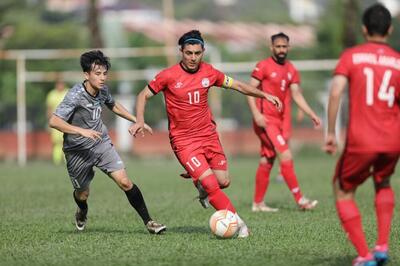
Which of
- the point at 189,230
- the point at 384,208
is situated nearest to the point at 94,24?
the point at 189,230

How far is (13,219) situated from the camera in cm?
1195

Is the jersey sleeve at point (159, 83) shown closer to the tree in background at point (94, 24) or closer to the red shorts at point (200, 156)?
the red shorts at point (200, 156)

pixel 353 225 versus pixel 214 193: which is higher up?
pixel 353 225

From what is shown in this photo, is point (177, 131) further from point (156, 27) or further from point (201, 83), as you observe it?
point (156, 27)

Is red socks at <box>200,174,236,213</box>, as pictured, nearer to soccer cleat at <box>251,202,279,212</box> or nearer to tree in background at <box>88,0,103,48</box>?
soccer cleat at <box>251,202,279,212</box>

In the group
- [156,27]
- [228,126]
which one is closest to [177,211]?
[228,126]

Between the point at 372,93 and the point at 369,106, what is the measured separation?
103 millimetres

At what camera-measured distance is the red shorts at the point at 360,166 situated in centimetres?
743

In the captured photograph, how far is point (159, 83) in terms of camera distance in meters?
9.97

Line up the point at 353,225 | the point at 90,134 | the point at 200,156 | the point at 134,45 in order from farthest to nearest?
1. the point at 134,45
2. the point at 200,156
3. the point at 90,134
4. the point at 353,225

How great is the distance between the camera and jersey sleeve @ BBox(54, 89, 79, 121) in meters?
9.74

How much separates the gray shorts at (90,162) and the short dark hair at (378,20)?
3.59 meters

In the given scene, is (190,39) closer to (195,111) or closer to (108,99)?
(195,111)

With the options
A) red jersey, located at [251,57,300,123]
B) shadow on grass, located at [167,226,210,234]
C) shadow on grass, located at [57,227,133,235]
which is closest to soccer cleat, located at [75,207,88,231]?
shadow on grass, located at [57,227,133,235]
